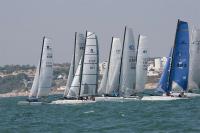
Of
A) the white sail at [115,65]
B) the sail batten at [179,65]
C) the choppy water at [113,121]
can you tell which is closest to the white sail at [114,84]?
the white sail at [115,65]

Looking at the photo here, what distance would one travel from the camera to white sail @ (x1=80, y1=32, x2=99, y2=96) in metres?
81.0

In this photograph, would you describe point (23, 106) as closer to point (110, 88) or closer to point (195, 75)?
point (110, 88)

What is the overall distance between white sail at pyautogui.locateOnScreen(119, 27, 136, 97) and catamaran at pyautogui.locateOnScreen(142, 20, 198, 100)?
3.26 m

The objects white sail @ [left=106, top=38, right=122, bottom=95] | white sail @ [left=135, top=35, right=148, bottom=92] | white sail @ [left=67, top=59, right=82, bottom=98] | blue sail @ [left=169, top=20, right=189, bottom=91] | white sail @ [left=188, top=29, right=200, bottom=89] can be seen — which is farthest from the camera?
white sail @ [left=188, top=29, right=200, bottom=89]

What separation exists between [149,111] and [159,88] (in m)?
20.2

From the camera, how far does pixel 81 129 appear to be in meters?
49.0

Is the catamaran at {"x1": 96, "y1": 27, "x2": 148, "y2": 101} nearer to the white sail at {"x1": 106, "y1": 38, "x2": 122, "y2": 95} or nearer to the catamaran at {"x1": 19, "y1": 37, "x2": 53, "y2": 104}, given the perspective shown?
the white sail at {"x1": 106, "y1": 38, "x2": 122, "y2": 95}

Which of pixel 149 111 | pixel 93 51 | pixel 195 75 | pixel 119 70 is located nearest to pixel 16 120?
pixel 149 111

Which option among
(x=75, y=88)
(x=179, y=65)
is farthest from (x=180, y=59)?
(x=75, y=88)

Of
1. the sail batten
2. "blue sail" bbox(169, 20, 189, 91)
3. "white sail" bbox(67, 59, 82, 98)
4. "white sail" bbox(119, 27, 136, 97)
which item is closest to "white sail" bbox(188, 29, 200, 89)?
the sail batten

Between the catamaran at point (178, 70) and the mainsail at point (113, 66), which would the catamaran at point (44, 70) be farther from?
the catamaran at point (178, 70)

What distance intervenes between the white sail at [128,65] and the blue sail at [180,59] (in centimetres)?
488

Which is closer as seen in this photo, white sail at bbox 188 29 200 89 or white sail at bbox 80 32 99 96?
white sail at bbox 80 32 99 96

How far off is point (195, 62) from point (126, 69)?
10810 mm
